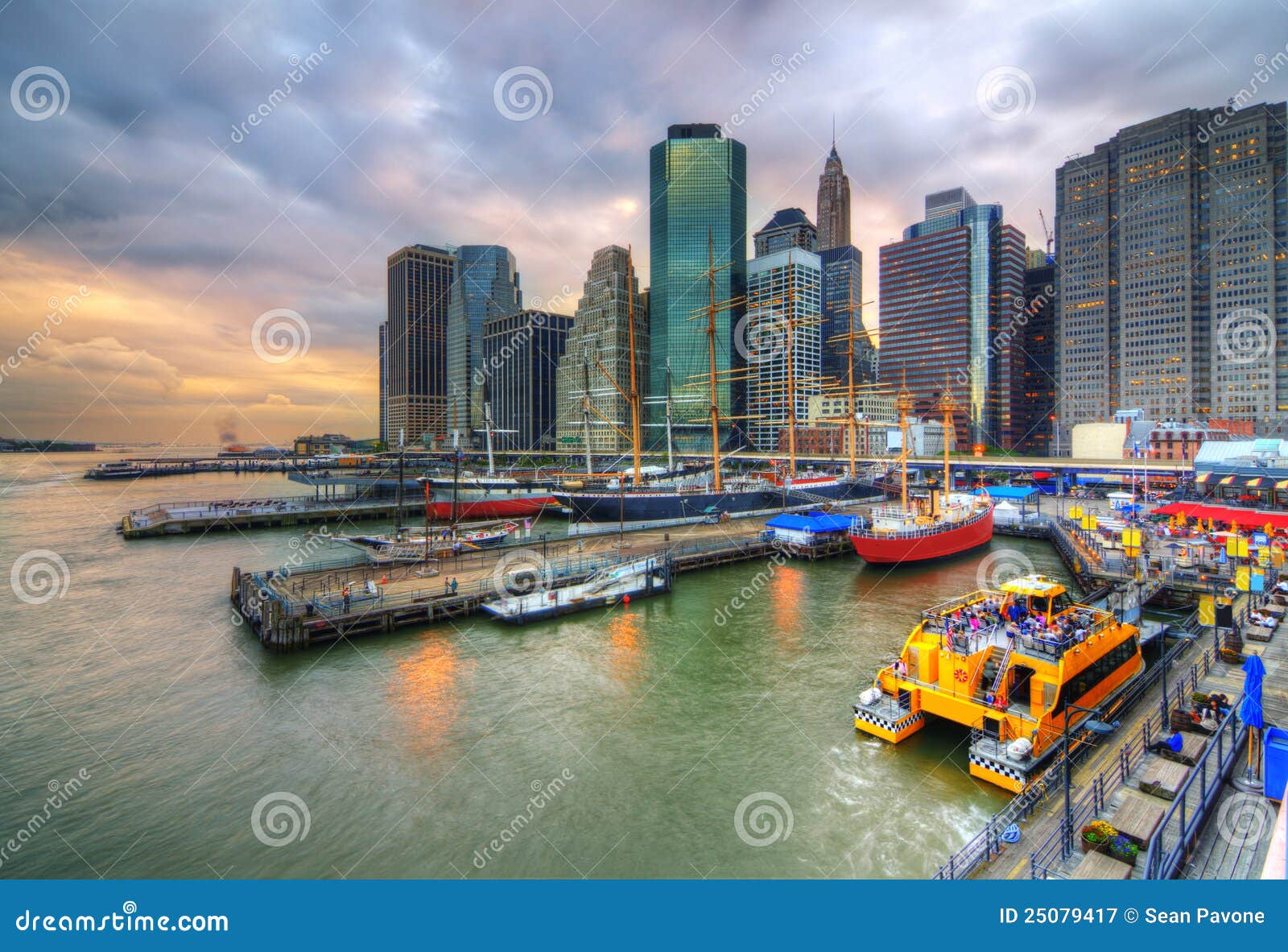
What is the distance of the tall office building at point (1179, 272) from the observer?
104 meters

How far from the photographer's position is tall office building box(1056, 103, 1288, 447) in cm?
10450

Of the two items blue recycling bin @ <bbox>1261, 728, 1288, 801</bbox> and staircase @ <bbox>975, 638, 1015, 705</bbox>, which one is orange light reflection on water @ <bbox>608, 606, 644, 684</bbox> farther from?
blue recycling bin @ <bbox>1261, 728, 1288, 801</bbox>

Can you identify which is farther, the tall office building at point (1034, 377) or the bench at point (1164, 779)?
the tall office building at point (1034, 377)

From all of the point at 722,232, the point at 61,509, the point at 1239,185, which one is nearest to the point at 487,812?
the point at 61,509

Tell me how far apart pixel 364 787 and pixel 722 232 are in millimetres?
151942

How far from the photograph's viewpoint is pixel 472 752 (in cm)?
1451

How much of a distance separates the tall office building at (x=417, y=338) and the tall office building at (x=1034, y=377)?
15796 cm

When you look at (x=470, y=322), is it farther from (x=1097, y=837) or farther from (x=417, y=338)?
(x=1097, y=837)

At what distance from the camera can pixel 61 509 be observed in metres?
64.5

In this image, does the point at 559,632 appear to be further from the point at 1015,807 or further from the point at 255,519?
the point at 255,519

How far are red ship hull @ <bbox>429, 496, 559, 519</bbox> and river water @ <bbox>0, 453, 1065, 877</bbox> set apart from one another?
94.1 ft

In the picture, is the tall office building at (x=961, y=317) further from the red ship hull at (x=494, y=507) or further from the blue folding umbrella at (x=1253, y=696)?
the blue folding umbrella at (x=1253, y=696)

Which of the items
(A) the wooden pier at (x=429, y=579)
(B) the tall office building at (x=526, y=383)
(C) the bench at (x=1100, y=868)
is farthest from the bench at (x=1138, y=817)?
(B) the tall office building at (x=526, y=383)

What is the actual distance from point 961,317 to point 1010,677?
170 metres
